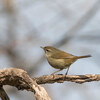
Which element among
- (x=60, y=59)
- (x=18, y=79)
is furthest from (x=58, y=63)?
(x=18, y=79)

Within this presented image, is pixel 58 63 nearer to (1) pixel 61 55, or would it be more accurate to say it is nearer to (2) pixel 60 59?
(2) pixel 60 59

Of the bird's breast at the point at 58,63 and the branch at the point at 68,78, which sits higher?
the bird's breast at the point at 58,63

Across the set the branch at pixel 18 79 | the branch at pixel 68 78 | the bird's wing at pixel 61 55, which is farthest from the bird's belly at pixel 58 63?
the branch at pixel 18 79

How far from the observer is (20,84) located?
12.9ft

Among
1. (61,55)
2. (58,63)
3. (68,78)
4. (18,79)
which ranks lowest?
(68,78)

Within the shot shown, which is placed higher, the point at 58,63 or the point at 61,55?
the point at 61,55

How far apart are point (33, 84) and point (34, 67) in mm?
5006

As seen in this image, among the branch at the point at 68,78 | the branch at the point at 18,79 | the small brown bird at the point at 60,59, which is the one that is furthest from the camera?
the small brown bird at the point at 60,59

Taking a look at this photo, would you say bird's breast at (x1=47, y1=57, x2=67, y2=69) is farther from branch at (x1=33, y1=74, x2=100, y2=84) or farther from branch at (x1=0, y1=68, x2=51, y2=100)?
branch at (x1=0, y1=68, x2=51, y2=100)

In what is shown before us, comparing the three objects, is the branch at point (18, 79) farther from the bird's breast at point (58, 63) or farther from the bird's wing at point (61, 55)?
the bird's wing at point (61, 55)

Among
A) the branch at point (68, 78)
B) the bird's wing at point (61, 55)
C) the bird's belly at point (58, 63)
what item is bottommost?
the branch at point (68, 78)

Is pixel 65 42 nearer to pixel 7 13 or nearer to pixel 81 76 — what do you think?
pixel 7 13

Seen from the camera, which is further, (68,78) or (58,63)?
(58,63)

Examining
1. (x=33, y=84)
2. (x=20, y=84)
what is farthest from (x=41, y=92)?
(x=20, y=84)
